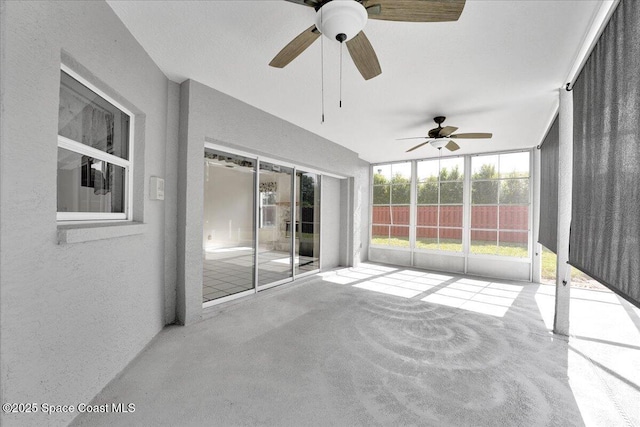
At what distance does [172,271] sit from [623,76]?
4281mm

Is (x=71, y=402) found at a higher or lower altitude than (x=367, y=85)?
lower

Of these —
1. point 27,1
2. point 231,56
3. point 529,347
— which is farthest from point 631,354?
point 27,1

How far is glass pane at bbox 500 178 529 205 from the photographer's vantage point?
19.3 ft

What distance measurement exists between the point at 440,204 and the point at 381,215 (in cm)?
168

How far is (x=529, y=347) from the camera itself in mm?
2793

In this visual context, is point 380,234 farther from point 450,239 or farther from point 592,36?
point 592,36

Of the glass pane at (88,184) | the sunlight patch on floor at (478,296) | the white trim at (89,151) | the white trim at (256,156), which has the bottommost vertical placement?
the sunlight patch on floor at (478,296)

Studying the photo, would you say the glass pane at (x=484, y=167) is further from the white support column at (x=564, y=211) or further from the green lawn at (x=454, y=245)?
the white support column at (x=564, y=211)

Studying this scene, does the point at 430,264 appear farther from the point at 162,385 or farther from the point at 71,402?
the point at 71,402

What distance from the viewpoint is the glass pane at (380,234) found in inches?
305

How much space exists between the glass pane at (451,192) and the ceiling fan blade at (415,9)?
5.79 meters

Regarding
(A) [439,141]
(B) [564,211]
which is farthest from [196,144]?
(B) [564,211]

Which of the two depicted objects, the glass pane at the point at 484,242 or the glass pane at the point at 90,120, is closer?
the glass pane at the point at 90,120

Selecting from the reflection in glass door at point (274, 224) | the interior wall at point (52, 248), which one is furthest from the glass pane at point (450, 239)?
the interior wall at point (52, 248)
